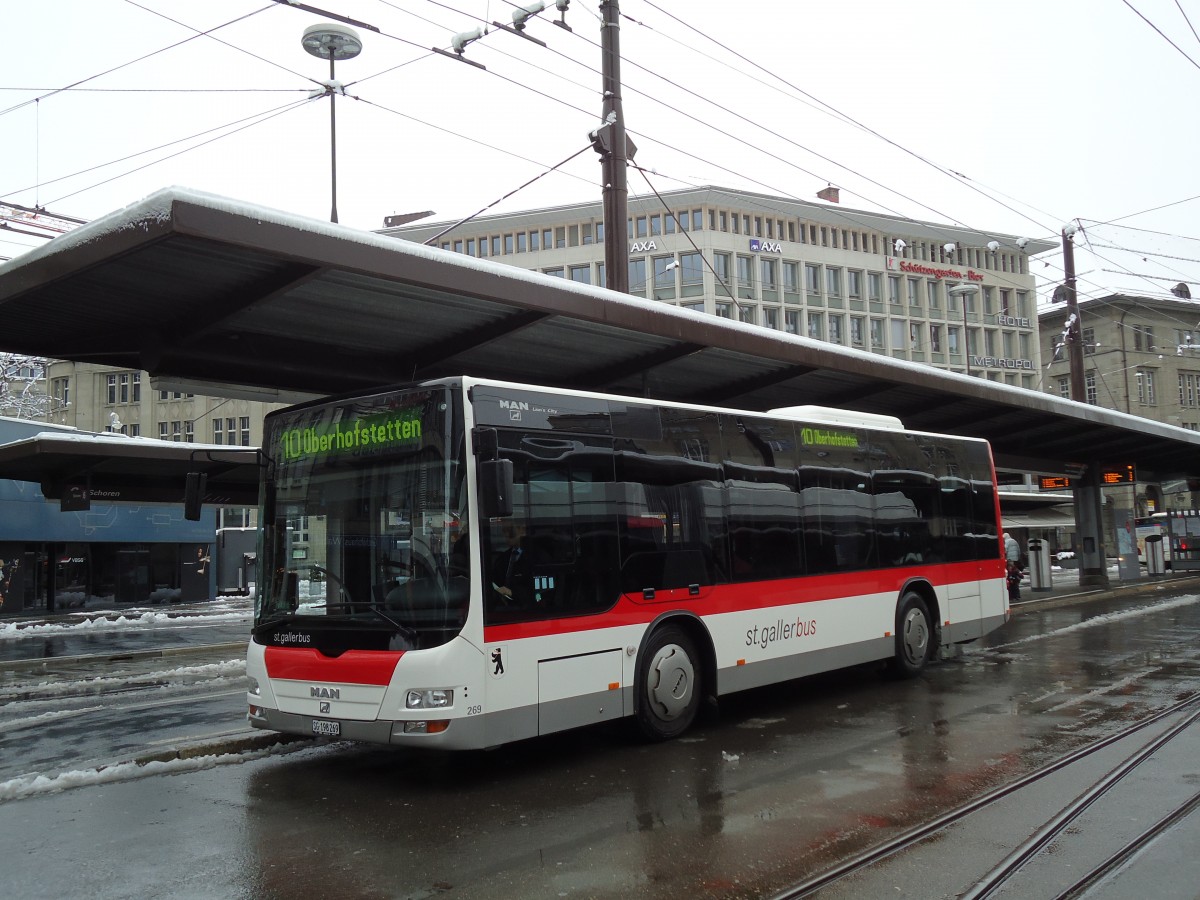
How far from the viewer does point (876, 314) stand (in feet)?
259

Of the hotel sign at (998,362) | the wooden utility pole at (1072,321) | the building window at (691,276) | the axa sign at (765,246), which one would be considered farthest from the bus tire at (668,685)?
the hotel sign at (998,362)

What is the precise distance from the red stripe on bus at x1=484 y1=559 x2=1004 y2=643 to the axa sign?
6133 cm

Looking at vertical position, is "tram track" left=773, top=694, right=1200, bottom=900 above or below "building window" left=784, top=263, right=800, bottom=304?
below

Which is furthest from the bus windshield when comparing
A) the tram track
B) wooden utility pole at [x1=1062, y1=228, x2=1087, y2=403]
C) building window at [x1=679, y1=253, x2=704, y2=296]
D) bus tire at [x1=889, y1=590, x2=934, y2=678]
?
building window at [x1=679, y1=253, x2=704, y2=296]

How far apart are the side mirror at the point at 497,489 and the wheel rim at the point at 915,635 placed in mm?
6847

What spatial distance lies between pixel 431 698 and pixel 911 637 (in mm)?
7199

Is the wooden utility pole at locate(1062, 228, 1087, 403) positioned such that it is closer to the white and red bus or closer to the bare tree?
the white and red bus

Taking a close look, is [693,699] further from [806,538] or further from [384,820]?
[384,820]

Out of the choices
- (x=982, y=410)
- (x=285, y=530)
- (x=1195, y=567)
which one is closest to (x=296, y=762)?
(x=285, y=530)

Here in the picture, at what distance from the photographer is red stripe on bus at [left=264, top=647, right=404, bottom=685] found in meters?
7.10

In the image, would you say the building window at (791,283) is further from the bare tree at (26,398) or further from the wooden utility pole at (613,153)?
the wooden utility pole at (613,153)

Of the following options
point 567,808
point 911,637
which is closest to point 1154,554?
point 911,637

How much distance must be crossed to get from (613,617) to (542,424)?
1645 mm

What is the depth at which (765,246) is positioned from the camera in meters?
73.4
